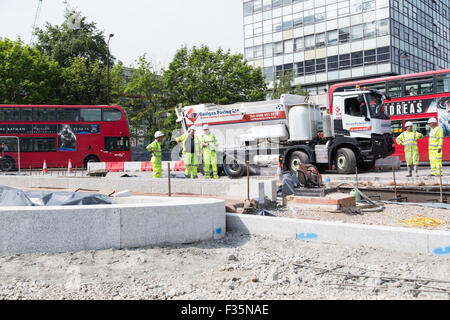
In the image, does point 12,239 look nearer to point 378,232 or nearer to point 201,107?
point 378,232

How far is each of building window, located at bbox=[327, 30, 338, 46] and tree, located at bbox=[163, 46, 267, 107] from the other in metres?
12.5

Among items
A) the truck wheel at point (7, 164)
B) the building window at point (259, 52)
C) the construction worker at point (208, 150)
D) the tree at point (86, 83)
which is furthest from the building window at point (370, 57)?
the truck wheel at point (7, 164)

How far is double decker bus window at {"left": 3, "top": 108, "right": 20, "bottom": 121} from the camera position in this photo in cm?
2275

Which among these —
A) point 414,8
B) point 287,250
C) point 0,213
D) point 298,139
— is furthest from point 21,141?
point 414,8

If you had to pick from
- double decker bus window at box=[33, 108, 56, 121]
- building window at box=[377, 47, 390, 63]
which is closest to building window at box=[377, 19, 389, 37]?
building window at box=[377, 47, 390, 63]

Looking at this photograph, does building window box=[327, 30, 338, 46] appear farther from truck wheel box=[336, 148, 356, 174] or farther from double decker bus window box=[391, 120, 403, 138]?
truck wheel box=[336, 148, 356, 174]

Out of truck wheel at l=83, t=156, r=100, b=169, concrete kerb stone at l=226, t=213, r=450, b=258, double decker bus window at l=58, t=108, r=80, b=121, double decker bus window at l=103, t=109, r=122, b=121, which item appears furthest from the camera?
double decker bus window at l=103, t=109, r=122, b=121

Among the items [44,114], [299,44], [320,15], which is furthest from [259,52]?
[44,114]

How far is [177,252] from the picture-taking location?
16.8 ft

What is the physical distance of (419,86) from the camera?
17.6 m

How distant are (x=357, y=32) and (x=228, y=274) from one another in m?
38.7

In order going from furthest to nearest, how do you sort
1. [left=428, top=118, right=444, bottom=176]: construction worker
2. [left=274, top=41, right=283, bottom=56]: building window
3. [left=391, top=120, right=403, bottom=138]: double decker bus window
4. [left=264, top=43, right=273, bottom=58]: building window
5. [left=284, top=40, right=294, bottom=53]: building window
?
[left=264, top=43, right=273, bottom=58]: building window
[left=274, top=41, right=283, bottom=56]: building window
[left=284, top=40, right=294, bottom=53]: building window
[left=391, top=120, right=403, bottom=138]: double decker bus window
[left=428, top=118, right=444, bottom=176]: construction worker

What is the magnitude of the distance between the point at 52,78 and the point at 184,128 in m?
20.1

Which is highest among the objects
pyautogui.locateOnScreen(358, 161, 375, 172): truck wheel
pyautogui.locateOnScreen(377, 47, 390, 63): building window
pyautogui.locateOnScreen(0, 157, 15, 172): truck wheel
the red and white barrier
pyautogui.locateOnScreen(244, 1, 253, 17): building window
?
pyautogui.locateOnScreen(244, 1, 253, 17): building window
